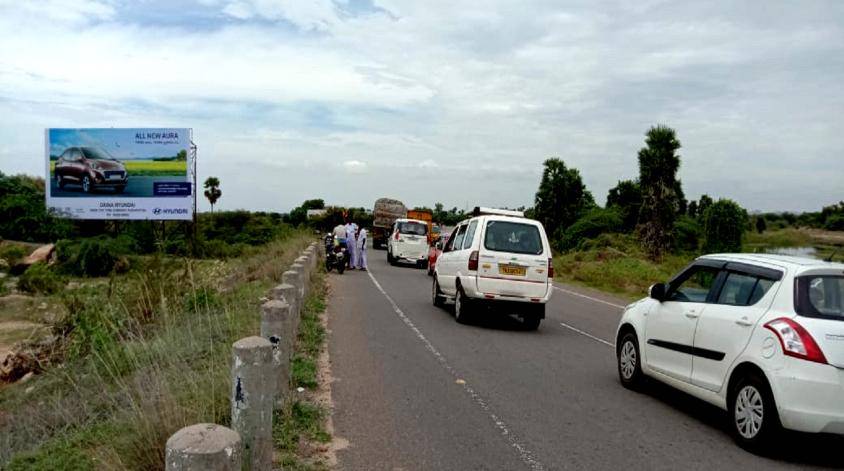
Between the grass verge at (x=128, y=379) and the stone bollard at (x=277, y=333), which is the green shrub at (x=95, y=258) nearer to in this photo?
the grass verge at (x=128, y=379)

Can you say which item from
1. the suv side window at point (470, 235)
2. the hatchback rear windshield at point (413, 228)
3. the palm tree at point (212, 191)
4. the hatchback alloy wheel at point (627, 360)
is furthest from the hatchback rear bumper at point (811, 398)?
the palm tree at point (212, 191)

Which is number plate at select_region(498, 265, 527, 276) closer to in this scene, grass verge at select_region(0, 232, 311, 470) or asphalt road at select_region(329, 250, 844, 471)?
asphalt road at select_region(329, 250, 844, 471)

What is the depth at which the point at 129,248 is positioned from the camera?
3369cm

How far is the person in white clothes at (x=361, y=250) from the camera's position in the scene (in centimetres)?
2741

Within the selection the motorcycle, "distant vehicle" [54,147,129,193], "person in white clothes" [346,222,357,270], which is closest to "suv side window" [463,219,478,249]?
the motorcycle

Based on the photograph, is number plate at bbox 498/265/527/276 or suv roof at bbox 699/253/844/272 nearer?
suv roof at bbox 699/253/844/272

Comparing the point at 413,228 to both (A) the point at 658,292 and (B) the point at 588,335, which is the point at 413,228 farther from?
(A) the point at 658,292

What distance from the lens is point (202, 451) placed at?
3176mm

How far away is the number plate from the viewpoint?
1312 cm

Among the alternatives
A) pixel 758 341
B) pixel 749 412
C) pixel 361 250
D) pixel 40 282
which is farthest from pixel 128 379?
pixel 361 250

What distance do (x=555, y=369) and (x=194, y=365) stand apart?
476 centimetres

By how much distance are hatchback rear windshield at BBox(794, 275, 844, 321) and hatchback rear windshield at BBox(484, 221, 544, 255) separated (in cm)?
705

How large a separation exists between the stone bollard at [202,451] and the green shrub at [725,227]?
120 ft

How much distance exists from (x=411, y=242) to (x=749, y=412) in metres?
24.9
